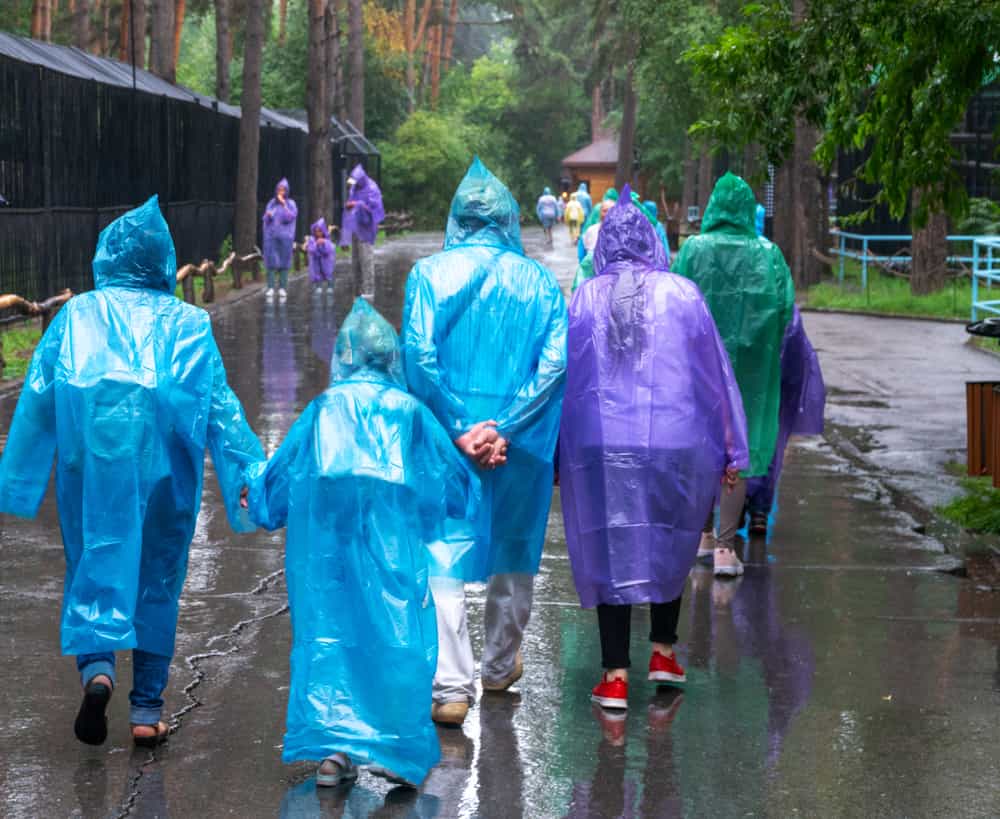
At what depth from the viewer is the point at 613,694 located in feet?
20.4

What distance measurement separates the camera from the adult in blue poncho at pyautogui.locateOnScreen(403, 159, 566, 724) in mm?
5992

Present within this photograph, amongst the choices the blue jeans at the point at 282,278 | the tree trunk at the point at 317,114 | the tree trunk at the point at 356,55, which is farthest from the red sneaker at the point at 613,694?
the tree trunk at the point at 356,55

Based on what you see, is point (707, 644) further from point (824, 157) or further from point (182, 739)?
point (824, 157)

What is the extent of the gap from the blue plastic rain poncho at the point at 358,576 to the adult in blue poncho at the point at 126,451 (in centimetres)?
42

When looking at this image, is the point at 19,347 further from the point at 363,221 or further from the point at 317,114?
the point at 317,114

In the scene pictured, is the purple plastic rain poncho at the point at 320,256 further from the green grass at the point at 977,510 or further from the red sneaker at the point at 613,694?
the red sneaker at the point at 613,694

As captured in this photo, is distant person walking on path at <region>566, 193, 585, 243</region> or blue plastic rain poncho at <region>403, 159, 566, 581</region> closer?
blue plastic rain poncho at <region>403, 159, 566, 581</region>

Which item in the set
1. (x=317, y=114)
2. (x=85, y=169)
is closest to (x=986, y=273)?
(x=85, y=169)

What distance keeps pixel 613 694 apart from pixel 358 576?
1390mm

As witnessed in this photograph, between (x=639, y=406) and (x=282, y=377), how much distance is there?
1077 centimetres

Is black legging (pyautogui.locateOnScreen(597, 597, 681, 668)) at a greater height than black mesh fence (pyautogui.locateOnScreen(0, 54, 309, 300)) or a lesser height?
lesser

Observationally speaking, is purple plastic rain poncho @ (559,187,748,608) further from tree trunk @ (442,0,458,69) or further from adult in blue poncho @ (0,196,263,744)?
tree trunk @ (442,0,458,69)

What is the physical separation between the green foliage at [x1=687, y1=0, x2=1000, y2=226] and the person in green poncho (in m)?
2.05

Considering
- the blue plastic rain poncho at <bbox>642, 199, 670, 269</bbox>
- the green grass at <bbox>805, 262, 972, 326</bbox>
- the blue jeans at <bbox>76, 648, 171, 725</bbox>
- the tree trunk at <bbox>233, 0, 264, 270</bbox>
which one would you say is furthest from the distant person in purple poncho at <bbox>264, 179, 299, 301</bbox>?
the blue jeans at <bbox>76, 648, 171, 725</bbox>
